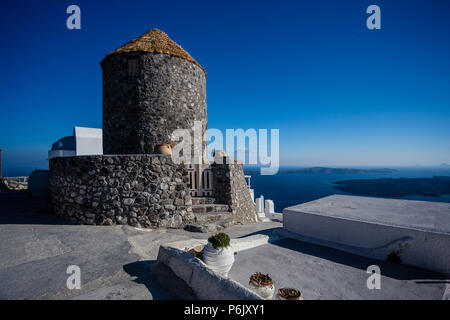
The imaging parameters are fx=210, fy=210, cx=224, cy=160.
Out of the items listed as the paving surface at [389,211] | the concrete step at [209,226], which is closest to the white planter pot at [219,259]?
the paving surface at [389,211]

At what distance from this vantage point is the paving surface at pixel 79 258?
318cm

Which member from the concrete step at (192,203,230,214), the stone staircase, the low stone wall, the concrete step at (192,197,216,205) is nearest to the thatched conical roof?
the low stone wall

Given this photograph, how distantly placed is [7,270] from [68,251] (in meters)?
0.98

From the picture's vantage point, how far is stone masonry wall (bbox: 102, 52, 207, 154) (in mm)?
10117

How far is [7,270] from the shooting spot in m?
3.77

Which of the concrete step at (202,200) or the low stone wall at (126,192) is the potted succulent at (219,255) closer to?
the low stone wall at (126,192)

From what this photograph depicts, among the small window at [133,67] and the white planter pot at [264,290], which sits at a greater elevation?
the small window at [133,67]

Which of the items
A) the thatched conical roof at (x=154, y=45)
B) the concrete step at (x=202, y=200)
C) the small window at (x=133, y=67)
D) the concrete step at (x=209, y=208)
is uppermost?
the thatched conical roof at (x=154, y=45)

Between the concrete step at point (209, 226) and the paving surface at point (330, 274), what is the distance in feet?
7.15

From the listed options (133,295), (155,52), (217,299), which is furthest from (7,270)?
(155,52)

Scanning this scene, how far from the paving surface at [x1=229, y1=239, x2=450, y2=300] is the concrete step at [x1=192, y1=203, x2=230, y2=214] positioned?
3.34 metres

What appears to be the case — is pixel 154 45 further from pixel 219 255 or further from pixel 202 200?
pixel 219 255
